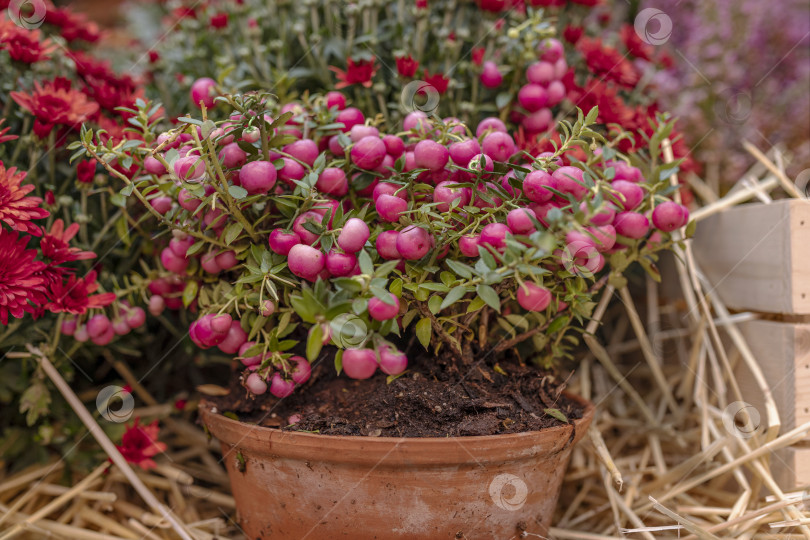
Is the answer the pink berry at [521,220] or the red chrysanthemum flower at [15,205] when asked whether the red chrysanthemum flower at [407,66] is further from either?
the red chrysanthemum flower at [15,205]

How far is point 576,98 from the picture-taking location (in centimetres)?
90

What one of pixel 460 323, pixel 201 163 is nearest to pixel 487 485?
pixel 460 323

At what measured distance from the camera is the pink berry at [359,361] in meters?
0.55

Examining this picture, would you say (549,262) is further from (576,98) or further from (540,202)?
(576,98)

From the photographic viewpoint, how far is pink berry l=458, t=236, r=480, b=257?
598 millimetres

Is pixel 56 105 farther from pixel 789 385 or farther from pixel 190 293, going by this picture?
pixel 789 385

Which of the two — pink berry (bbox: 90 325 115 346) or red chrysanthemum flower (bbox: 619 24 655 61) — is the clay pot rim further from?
red chrysanthemum flower (bbox: 619 24 655 61)

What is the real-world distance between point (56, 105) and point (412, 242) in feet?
1.79

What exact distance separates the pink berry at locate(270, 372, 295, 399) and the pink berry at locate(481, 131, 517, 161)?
0.35 meters

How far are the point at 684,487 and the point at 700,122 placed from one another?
75cm

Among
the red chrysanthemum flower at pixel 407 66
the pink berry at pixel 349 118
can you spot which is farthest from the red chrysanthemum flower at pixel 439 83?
the pink berry at pixel 349 118

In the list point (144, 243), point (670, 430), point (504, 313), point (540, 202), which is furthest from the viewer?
point (670, 430)

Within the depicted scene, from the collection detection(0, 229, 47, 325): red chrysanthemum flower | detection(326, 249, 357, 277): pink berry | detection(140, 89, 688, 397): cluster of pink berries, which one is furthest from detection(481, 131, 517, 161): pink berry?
detection(0, 229, 47, 325): red chrysanthemum flower

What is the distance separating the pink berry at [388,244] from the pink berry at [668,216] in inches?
12.8
